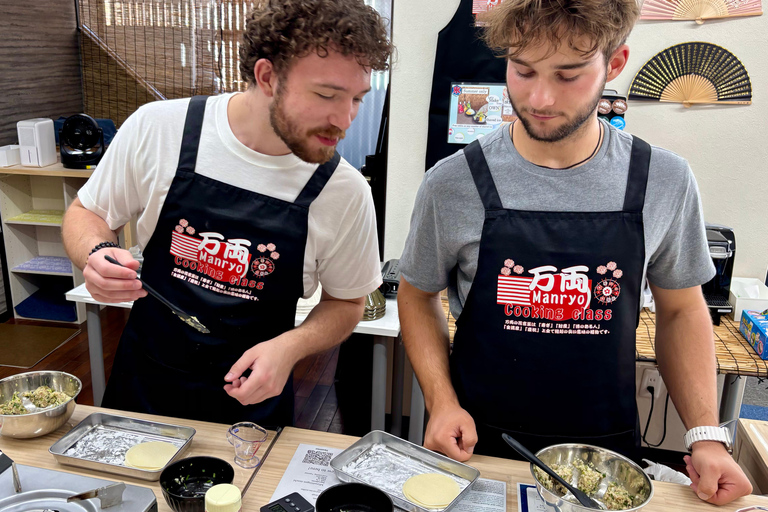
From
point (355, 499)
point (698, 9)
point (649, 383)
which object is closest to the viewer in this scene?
point (355, 499)

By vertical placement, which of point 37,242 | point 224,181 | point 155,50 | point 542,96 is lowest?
point 37,242

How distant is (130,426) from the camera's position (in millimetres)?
1448

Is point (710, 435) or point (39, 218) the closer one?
point (710, 435)

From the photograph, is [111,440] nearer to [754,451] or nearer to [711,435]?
[711,435]

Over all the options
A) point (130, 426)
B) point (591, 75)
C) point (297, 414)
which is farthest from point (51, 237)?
point (591, 75)

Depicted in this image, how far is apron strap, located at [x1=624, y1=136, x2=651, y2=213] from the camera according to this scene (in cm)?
146

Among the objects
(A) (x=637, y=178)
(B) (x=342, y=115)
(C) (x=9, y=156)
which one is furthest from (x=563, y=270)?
(C) (x=9, y=156)

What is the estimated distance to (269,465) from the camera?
1.37 m

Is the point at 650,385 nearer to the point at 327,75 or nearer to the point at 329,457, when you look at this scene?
the point at 329,457

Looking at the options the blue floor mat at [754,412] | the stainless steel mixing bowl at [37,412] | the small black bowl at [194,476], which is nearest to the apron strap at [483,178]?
the small black bowl at [194,476]

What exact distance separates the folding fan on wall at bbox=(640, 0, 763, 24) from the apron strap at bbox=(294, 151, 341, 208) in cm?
190

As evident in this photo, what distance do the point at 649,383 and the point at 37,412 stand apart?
2.58 m

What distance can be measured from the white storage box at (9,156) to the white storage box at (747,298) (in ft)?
15.7

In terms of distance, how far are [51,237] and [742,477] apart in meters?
5.06
